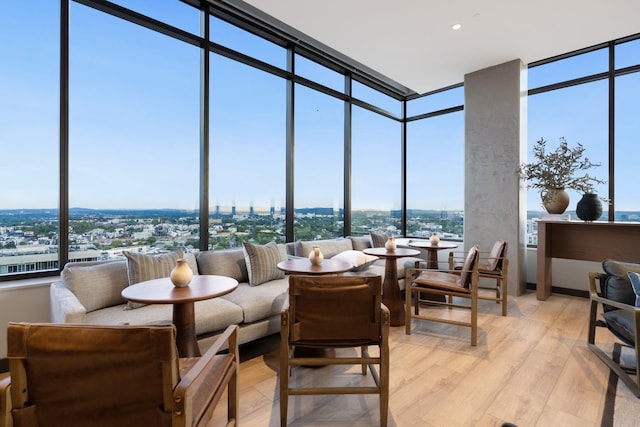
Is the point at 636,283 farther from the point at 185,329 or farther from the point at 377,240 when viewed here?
the point at 185,329

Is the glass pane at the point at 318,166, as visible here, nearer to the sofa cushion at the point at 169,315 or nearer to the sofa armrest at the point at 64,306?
the sofa cushion at the point at 169,315

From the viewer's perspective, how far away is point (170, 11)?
328 cm

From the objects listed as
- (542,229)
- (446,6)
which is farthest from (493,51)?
(542,229)

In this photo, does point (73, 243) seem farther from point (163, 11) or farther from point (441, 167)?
point (441, 167)

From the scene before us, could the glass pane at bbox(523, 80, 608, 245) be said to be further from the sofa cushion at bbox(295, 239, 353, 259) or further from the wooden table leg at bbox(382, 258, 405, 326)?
the sofa cushion at bbox(295, 239, 353, 259)

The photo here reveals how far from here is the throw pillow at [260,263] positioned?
3.15 m

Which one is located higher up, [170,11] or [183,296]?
[170,11]

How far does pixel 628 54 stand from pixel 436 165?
287 cm

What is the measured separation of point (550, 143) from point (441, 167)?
5.54ft

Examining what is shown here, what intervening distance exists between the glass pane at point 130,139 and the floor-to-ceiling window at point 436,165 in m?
4.28

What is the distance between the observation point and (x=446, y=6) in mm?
3375

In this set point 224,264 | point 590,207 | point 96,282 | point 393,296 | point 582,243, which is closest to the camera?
point 96,282

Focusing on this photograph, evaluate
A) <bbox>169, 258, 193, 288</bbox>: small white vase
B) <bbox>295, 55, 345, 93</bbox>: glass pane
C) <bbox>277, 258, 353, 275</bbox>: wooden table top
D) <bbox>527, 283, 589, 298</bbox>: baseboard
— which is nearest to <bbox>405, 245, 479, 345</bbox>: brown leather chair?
<bbox>277, 258, 353, 275</bbox>: wooden table top

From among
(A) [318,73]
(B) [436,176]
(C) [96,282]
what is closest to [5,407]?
(C) [96,282]
